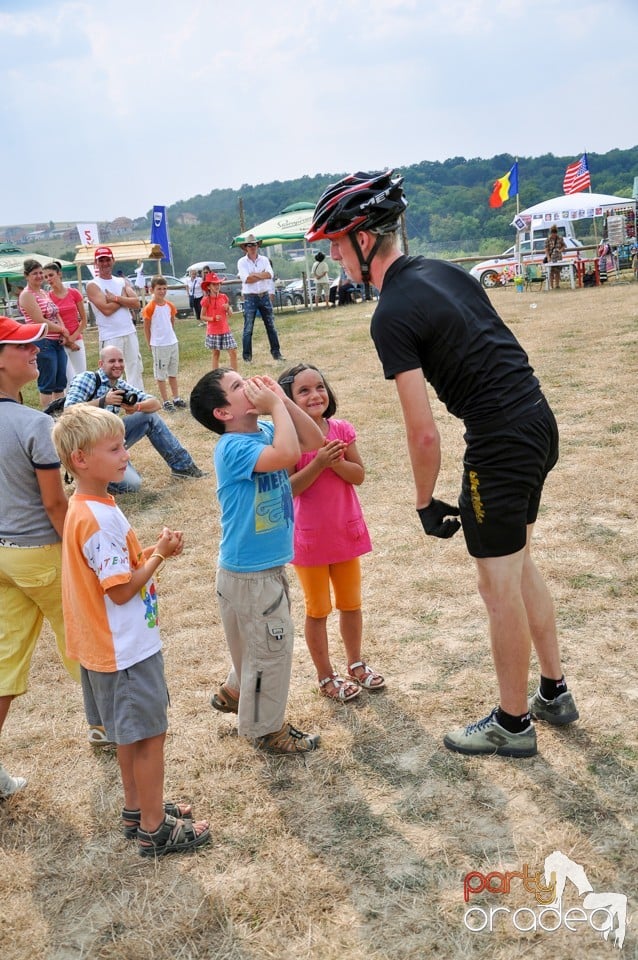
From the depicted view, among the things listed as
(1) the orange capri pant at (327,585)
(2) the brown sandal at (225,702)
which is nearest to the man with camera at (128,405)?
(1) the orange capri pant at (327,585)

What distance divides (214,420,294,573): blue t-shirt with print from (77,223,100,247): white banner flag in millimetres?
32337

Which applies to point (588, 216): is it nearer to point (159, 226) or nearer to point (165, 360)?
point (159, 226)

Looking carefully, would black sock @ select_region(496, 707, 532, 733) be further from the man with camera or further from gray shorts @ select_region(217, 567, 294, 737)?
the man with camera

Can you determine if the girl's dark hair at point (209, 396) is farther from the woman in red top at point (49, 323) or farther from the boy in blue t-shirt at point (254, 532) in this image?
the woman in red top at point (49, 323)

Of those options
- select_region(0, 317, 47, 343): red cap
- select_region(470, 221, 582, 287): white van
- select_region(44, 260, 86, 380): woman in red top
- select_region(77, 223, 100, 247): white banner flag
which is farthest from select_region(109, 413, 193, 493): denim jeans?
select_region(77, 223, 100, 247): white banner flag

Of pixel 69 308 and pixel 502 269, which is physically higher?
pixel 69 308

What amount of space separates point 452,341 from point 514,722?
1.51 m

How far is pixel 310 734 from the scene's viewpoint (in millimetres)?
3619

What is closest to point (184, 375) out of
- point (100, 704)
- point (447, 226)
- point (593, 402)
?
point (593, 402)

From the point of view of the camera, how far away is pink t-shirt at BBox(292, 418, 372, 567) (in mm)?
3703

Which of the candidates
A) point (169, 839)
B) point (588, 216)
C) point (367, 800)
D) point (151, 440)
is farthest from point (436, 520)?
point (588, 216)

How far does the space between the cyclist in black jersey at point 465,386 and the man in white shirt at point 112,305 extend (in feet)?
22.3

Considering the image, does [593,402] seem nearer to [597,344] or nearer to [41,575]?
[597,344]

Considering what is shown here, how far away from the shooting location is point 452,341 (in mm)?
2924
